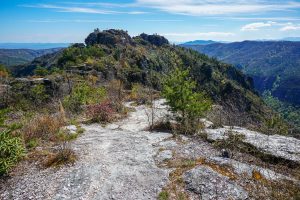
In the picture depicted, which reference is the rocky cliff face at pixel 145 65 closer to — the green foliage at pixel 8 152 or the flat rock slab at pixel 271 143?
the flat rock slab at pixel 271 143

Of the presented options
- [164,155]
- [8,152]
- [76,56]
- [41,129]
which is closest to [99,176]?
[164,155]

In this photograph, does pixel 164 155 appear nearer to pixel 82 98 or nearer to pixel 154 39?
pixel 82 98

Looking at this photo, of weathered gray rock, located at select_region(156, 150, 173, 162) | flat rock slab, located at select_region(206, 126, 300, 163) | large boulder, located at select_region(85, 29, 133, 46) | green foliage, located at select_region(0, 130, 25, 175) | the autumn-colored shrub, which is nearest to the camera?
green foliage, located at select_region(0, 130, 25, 175)

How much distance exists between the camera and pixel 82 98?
71.6 feet

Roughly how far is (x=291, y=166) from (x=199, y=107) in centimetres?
522

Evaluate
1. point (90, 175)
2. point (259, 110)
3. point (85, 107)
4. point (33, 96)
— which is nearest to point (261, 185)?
point (90, 175)

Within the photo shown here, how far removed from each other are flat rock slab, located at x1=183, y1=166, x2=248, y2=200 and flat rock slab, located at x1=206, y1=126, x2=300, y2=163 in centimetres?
274

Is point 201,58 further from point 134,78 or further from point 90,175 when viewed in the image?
point 90,175

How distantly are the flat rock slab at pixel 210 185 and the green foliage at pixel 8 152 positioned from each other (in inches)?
217

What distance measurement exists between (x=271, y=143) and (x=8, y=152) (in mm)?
9869

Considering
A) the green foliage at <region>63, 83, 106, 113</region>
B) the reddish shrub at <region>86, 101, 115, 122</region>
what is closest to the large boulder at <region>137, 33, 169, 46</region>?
the green foliage at <region>63, 83, 106, 113</region>

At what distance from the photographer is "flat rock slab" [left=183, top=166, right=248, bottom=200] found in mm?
8805

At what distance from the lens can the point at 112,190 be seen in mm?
8961

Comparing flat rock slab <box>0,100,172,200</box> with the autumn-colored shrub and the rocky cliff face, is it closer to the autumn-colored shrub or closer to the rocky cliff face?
the autumn-colored shrub
